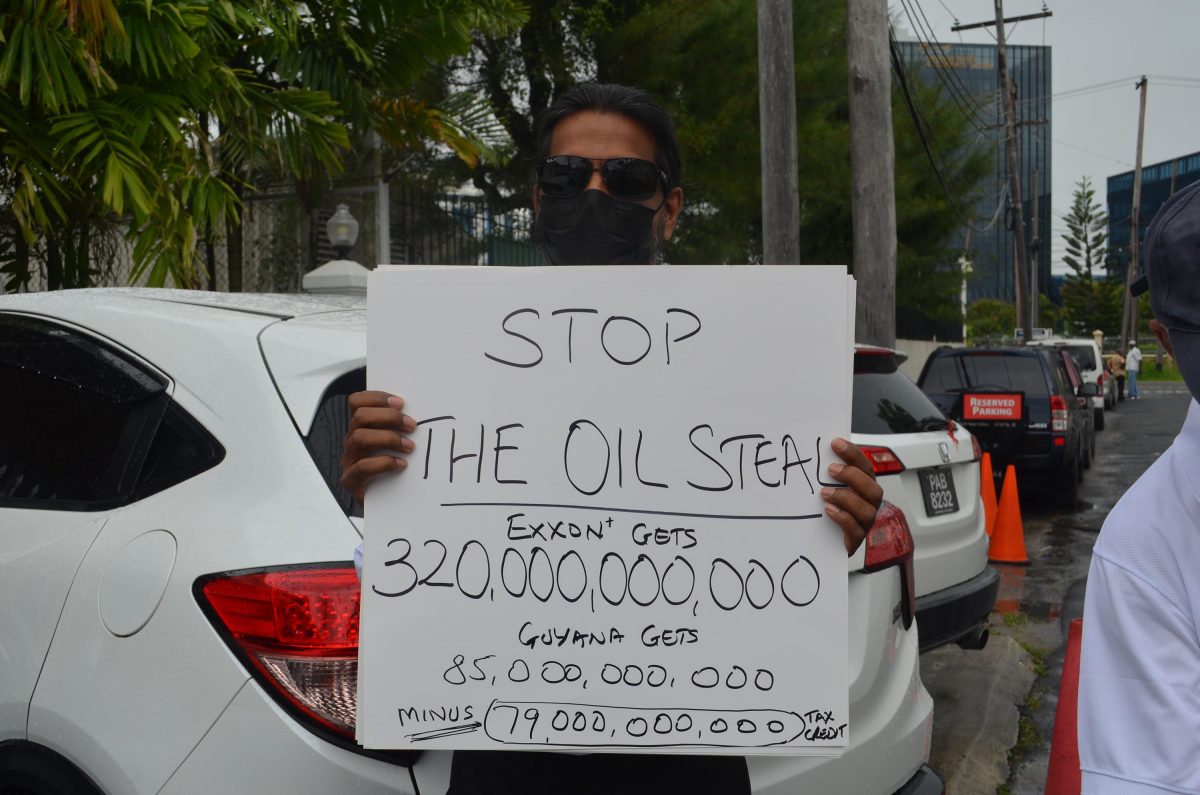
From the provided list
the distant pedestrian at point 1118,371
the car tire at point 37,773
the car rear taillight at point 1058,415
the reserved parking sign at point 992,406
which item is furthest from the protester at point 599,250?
the distant pedestrian at point 1118,371

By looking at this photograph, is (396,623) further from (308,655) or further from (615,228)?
(615,228)

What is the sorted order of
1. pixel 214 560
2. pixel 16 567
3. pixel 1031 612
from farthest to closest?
pixel 1031 612 → pixel 16 567 → pixel 214 560

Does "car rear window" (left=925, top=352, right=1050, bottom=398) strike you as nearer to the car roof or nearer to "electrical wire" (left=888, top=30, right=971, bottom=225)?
the car roof

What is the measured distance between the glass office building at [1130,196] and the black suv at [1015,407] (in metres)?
39.6

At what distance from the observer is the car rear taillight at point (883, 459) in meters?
4.93

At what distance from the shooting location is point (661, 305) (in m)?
1.75

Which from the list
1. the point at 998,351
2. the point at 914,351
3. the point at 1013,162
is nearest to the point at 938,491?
the point at 998,351

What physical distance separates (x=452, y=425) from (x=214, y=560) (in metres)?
0.67

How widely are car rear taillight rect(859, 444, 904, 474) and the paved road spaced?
1.22 meters

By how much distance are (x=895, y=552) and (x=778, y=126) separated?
5915mm

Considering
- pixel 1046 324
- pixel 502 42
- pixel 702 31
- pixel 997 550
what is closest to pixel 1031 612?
pixel 997 550

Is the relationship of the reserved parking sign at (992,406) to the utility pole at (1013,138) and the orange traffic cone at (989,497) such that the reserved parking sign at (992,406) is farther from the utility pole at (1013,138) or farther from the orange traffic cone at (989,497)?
the utility pole at (1013,138)

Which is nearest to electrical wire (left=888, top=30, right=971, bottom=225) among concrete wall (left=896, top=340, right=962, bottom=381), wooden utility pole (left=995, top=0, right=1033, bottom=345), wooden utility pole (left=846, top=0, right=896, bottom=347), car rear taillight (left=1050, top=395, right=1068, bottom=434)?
wooden utility pole (left=846, top=0, right=896, bottom=347)

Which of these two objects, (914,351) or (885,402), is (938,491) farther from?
(914,351)
